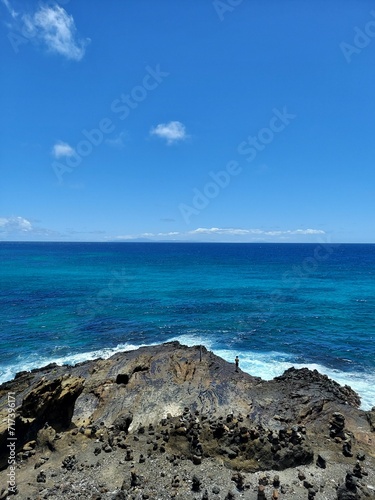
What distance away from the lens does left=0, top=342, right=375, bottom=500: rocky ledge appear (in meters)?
16.7

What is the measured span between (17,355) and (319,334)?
131ft

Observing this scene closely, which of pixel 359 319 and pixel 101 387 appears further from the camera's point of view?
pixel 359 319

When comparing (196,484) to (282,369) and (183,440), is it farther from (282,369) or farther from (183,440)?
(282,369)

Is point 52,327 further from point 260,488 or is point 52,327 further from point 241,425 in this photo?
point 260,488

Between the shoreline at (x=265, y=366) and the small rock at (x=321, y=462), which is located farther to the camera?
the shoreline at (x=265, y=366)

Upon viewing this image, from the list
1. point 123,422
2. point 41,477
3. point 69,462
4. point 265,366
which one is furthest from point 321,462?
point 265,366

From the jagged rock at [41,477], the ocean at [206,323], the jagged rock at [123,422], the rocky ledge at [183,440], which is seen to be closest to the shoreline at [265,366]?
the ocean at [206,323]

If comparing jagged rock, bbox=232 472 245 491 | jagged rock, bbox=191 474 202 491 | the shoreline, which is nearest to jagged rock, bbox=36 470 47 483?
jagged rock, bbox=191 474 202 491

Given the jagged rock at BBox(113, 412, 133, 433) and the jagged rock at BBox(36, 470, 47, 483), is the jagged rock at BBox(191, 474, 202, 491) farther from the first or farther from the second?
the jagged rock at BBox(36, 470, 47, 483)

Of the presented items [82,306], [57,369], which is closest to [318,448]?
[57,369]

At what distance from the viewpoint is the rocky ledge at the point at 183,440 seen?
1670 centimetres

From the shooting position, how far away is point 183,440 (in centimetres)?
1991

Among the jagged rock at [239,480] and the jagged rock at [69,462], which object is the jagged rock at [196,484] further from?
the jagged rock at [69,462]

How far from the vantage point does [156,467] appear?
1806cm
